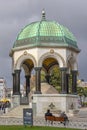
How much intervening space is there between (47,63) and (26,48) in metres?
6.43

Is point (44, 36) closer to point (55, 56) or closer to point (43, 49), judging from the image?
point (43, 49)

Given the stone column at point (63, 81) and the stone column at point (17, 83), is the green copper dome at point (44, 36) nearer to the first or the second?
the stone column at point (63, 81)

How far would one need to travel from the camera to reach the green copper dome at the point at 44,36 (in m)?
49.3

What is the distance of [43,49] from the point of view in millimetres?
49469

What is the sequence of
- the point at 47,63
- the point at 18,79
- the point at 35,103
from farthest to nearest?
the point at 47,63 → the point at 18,79 → the point at 35,103

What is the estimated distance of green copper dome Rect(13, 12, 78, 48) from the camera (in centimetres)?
4934

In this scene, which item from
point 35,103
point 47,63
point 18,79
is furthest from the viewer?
point 47,63

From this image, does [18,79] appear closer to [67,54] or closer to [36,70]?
[36,70]

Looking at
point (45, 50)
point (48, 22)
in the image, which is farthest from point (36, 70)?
point (48, 22)

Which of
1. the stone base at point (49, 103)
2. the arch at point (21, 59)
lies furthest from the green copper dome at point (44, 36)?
the stone base at point (49, 103)

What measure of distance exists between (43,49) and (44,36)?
1.45 meters

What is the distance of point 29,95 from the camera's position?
5212 cm

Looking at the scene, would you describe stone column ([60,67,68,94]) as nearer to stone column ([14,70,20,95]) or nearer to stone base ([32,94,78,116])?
stone base ([32,94,78,116])

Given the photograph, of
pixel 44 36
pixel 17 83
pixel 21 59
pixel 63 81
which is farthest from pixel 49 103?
pixel 44 36
